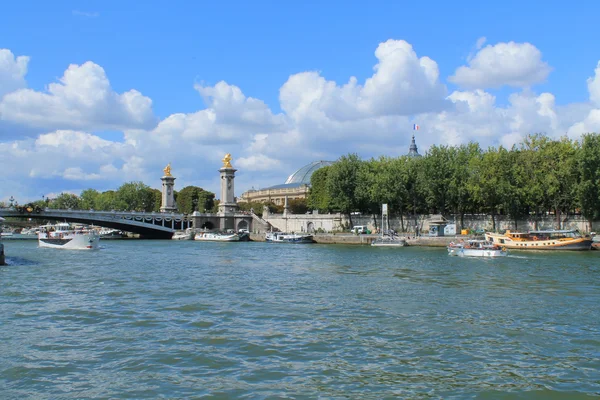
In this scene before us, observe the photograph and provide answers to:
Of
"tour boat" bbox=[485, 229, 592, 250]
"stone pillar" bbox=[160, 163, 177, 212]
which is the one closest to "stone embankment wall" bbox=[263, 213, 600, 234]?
"tour boat" bbox=[485, 229, 592, 250]

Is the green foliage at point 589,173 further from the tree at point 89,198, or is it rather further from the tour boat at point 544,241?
the tree at point 89,198

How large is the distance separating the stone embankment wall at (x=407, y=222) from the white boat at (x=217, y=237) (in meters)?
11.9

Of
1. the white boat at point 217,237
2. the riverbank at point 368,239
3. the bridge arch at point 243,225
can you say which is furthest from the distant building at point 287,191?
the riverbank at point 368,239

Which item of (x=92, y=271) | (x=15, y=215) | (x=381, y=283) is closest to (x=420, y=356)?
(x=381, y=283)

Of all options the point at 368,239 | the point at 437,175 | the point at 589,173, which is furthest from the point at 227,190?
the point at 589,173

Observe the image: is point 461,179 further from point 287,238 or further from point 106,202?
point 106,202

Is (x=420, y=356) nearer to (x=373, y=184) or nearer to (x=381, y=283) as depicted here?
(x=381, y=283)

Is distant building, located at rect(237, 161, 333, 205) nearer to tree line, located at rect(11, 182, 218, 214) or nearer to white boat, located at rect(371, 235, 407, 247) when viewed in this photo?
tree line, located at rect(11, 182, 218, 214)

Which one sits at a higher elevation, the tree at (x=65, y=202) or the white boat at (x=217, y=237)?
the tree at (x=65, y=202)

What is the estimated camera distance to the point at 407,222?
85062mm

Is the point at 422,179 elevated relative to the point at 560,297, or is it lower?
elevated

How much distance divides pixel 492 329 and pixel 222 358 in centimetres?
778

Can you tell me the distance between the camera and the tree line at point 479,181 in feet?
206

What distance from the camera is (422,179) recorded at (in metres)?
75.7
